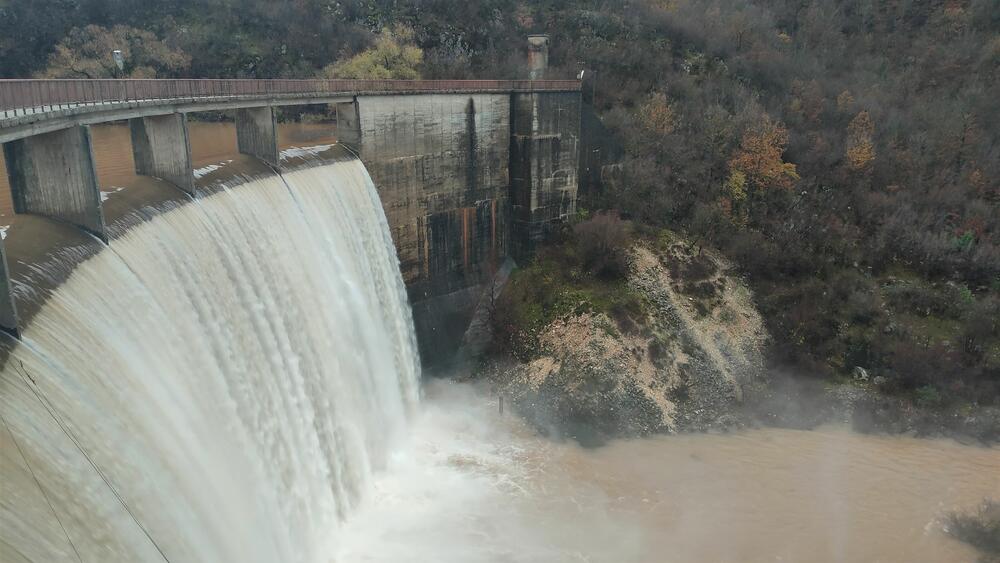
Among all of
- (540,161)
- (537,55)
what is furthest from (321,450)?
(537,55)

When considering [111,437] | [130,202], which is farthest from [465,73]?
[111,437]

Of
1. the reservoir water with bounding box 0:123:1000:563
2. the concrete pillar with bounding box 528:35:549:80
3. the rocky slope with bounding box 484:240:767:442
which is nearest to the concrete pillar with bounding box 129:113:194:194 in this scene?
the reservoir water with bounding box 0:123:1000:563

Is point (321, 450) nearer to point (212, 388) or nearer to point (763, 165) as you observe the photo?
point (212, 388)

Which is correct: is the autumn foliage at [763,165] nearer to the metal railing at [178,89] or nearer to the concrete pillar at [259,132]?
the metal railing at [178,89]

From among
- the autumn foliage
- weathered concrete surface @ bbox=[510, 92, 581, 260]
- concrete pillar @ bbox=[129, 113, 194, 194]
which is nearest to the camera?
concrete pillar @ bbox=[129, 113, 194, 194]

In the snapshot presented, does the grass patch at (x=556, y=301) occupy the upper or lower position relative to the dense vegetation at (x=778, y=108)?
lower

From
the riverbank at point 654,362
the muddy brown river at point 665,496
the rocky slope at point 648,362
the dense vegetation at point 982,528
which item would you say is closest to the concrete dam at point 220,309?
the muddy brown river at point 665,496

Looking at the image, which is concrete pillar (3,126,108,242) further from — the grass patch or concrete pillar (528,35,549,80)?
concrete pillar (528,35,549,80)

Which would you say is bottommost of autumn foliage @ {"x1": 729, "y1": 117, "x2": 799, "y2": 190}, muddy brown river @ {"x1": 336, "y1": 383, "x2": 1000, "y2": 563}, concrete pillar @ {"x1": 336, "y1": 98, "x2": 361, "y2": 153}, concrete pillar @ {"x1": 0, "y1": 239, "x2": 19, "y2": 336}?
muddy brown river @ {"x1": 336, "y1": 383, "x2": 1000, "y2": 563}
